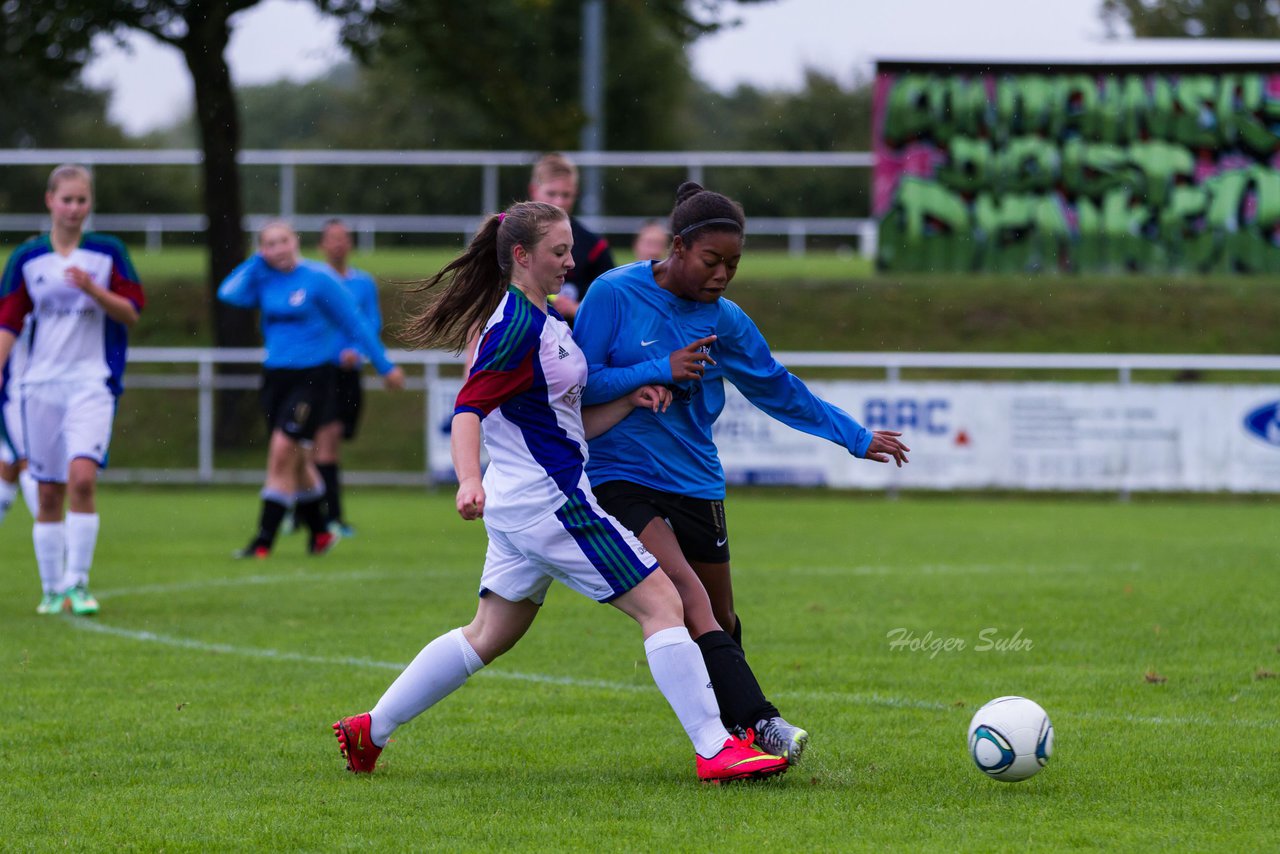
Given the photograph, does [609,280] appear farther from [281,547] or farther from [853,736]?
[281,547]

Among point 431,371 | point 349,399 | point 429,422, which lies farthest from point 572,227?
point 431,371

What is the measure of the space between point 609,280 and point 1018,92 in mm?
22202

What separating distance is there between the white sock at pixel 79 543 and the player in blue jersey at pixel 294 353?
2544 millimetres

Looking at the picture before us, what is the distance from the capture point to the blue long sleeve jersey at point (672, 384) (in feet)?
17.0

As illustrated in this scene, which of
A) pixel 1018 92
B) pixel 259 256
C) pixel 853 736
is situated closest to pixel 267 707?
pixel 853 736

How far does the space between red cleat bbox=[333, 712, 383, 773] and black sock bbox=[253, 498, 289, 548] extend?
6.70m

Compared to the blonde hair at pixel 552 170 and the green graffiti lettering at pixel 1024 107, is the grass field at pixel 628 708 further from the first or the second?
the green graffiti lettering at pixel 1024 107

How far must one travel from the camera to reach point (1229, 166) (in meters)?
25.6

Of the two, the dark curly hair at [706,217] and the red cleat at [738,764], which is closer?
the red cleat at [738,764]

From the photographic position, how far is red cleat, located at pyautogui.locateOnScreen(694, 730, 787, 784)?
4.90 meters

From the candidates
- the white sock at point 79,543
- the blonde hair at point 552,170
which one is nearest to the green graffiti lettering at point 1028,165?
the blonde hair at point 552,170

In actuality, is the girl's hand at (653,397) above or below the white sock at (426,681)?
above

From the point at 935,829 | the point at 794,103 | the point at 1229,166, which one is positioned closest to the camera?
the point at 935,829

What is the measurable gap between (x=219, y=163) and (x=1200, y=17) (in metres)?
32.6
